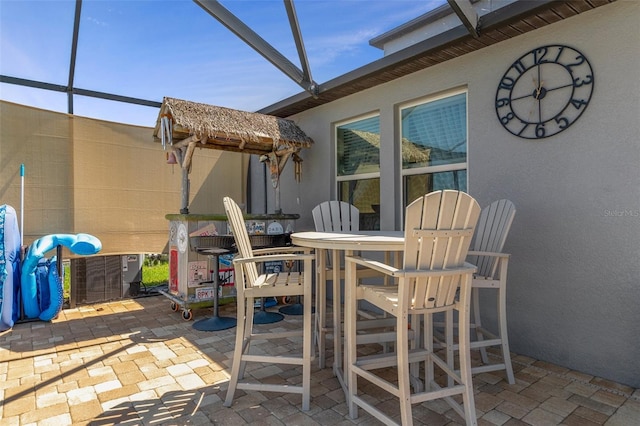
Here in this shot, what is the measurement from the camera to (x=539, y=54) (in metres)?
2.92

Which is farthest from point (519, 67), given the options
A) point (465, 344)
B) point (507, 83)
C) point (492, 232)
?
point (465, 344)

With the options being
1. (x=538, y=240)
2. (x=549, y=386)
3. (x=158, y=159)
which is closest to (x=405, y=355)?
(x=549, y=386)

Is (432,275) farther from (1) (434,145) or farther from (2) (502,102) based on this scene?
(1) (434,145)

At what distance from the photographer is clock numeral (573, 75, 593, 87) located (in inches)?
105

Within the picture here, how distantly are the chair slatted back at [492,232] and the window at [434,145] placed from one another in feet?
2.40

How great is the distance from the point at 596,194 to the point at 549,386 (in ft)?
4.52

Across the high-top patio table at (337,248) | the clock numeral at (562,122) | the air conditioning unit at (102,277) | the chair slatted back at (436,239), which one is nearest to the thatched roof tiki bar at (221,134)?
the air conditioning unit at (102,277)

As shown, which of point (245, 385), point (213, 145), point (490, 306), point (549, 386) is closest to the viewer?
point (245, 385)

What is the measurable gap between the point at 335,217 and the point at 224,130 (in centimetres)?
170

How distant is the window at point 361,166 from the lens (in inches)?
175

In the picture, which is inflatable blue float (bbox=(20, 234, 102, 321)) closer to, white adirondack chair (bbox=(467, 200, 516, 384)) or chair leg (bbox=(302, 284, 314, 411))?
chair leg (bbox=(302, 284, 314, 411))

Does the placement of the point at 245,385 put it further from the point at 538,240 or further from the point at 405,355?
the point at 538,240

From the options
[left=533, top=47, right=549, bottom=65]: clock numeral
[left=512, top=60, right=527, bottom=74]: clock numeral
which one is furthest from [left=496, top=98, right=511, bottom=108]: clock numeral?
[left=533, top=47, right=549, bottom=65]: clock numeral

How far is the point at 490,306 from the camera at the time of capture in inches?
129
